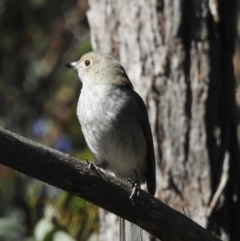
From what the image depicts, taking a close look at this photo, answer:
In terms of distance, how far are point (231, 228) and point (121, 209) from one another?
1.33 m

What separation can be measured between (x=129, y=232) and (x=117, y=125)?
725 millimetres

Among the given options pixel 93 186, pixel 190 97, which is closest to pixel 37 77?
pixel 190 97

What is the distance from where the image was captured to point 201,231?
4.37 meters

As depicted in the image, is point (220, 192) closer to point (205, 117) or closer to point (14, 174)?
point (205, 117)

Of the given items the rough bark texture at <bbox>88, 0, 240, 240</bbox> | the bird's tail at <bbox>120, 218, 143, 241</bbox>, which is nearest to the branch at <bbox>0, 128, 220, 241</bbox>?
the rough bark texture at <bbox>88, 0, 240, 240</bbox>

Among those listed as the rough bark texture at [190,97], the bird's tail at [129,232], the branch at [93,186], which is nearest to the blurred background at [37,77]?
the rough bark texture at [190,97]

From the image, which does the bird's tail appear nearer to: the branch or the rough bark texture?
the rough bark texture

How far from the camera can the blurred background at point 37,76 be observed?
8438mm

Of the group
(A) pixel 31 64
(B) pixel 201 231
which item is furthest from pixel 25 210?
(B) pixel 201 231

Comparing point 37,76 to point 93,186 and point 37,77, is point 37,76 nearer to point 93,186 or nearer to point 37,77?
point 37,77

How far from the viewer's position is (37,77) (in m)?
9.57

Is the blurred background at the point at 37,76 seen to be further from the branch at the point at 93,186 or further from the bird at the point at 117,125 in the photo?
the branch at the point at 93,186

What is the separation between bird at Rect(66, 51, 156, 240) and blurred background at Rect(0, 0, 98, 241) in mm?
2538

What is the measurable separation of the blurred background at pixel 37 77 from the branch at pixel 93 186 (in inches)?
153
